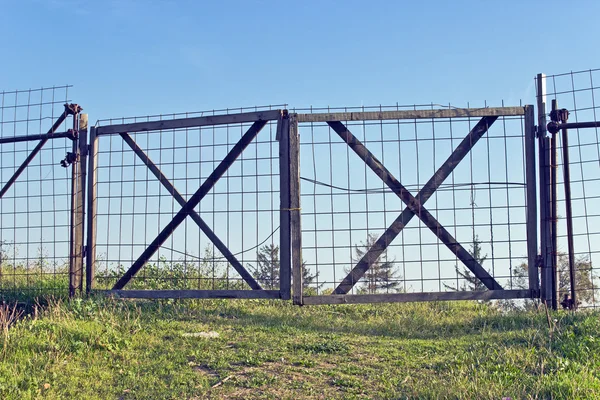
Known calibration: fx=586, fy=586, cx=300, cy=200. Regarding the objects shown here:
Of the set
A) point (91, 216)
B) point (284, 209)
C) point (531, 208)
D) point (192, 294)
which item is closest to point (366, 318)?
point (284, 209)

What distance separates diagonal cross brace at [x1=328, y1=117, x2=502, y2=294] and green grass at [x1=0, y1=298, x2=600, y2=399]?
57cm

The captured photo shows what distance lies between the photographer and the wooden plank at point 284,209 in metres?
7.73

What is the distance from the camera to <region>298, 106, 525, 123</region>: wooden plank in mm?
7926

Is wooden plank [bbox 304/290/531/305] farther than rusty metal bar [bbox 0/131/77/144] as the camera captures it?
No

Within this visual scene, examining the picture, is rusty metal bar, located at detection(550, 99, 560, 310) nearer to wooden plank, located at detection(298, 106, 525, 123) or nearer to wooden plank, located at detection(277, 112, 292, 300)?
wooden plank, located at detection(298, 106, 525, 123)

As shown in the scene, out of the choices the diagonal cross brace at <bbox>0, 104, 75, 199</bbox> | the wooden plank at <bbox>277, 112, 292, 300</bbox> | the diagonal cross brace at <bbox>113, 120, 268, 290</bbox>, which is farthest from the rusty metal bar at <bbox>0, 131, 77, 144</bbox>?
the wooden plank at <bbox>277, 112, 292, 300</bbox>

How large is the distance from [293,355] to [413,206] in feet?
9.77

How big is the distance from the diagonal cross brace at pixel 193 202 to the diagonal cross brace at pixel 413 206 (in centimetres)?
115

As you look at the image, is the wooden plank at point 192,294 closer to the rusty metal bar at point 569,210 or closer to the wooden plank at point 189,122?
the wooden plank at point 189,122

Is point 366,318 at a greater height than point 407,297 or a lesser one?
lesser

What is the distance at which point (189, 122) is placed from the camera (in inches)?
329

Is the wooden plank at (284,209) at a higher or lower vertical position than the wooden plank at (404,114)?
lower

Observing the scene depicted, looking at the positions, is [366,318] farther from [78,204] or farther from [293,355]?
[78,204]

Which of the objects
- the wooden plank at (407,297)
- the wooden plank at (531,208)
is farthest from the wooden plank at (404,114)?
the wooden plank at (407,297)
